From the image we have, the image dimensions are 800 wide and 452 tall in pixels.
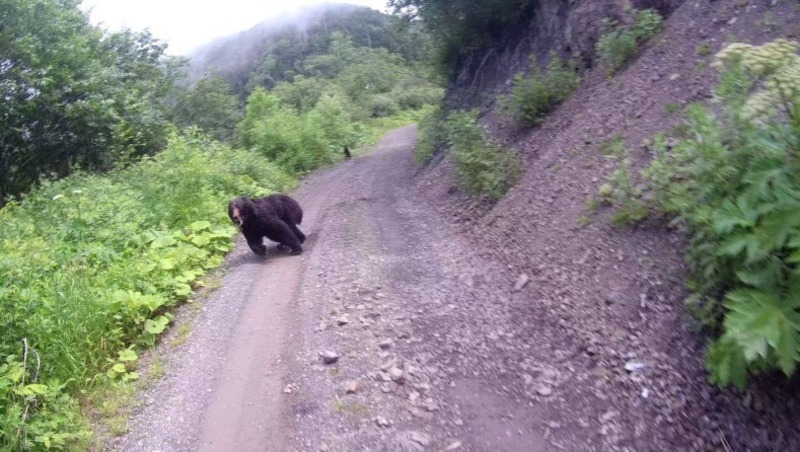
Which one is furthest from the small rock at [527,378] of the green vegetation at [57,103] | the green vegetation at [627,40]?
the green vegetation at [57,103]

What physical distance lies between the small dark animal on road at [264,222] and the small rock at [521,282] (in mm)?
3850

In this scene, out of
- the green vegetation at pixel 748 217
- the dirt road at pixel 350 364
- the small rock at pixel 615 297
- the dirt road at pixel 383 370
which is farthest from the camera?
the small rock at pixel 615 297

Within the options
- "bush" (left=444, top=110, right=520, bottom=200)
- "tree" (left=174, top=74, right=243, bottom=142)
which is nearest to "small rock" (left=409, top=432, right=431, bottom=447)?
"bush" (left=444, top=110, right=520, bottom=200)

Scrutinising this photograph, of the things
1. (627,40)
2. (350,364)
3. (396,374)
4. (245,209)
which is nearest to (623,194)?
(396,374)

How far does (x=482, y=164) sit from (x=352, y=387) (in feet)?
19.1

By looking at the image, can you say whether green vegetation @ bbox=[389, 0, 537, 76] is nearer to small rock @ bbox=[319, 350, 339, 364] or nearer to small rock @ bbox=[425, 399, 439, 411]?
small rock @ bbox=[319, 350, 339, 364]

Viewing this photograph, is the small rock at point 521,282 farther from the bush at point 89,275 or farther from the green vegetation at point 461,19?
the green vegetation at point 461,19

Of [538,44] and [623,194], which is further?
[538,44]

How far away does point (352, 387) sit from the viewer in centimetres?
478

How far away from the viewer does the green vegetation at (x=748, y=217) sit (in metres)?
3.16

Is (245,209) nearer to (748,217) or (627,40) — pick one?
(627,40)

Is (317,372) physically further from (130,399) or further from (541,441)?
(541,441)

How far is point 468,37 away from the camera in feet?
56.1

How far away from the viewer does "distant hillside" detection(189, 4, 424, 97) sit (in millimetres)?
58062
